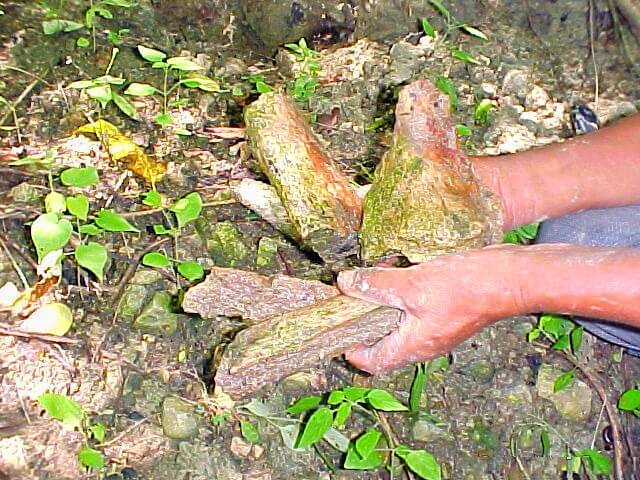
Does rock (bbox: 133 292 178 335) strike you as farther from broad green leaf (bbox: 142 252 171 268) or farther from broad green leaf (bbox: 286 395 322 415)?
broad green leaf (bbox: 286 395 322 415)

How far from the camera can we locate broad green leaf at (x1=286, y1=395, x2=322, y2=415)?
1.36 metres

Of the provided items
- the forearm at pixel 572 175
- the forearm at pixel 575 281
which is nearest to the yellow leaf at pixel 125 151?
the forearm at pixel 572 175

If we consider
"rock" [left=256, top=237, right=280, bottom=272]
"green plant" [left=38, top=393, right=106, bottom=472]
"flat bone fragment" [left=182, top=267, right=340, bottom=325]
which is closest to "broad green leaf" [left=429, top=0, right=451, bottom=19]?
"rock" [left=256, top=237, right=280, bottom=272]

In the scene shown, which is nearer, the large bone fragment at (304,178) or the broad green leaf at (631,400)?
the large bone fragment at (304,178)

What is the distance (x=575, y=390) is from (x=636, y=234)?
1.23 ft

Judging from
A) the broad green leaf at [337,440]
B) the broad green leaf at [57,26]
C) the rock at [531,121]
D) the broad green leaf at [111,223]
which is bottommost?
the broad green leaf at [337,440]

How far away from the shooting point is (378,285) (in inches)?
45.3

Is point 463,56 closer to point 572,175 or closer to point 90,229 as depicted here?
point 572,175

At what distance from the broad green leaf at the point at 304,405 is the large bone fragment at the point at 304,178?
26cm

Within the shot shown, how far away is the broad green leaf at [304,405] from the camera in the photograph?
136 centimetres

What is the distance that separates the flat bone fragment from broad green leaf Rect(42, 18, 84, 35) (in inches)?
34.4

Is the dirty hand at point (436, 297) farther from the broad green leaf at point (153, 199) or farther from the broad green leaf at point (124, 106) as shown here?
the broad green leaf at point (124, 106)

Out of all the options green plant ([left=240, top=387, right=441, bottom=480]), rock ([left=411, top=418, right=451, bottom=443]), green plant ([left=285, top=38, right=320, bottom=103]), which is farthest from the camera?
green plant ([left=285, top=38, right=320, bottom=103])

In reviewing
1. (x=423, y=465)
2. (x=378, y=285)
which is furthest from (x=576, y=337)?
(x=378, y=285)
